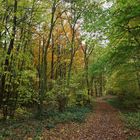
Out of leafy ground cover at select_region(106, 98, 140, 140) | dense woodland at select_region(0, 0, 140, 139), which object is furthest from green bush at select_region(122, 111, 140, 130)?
dense woodland at select_region(0, 0, 140, 139)

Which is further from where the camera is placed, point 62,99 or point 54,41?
point 54,41

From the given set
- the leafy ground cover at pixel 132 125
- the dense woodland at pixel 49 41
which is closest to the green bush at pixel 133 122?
the leafy ground cover at pixel 132 125

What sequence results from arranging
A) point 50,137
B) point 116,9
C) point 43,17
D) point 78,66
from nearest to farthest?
point 116,9, point 50,137, point 43,17, point 78,66

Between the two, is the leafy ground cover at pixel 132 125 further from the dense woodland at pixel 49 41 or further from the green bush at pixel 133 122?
the dense woodland at pixel 49 41

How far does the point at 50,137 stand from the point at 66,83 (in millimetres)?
11072

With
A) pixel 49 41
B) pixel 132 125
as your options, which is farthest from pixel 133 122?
pixel 49 41

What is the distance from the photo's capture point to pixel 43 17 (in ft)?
63.7

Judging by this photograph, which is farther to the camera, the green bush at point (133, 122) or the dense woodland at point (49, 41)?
the green bush at point (133, 122)

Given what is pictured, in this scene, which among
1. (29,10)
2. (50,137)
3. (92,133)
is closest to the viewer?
(50,137)

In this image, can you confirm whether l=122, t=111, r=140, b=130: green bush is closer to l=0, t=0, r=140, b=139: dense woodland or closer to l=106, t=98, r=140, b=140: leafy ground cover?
l=106, t=98, r=140, b=140: leafy ground cover

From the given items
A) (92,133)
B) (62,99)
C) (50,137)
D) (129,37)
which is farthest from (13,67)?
(62,99)

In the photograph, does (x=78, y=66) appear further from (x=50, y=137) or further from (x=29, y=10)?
(x=50, y=137)

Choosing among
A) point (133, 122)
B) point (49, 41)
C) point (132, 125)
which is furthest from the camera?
point (49, 41)

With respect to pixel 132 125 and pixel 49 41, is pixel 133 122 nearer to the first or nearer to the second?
pixel 132 125
